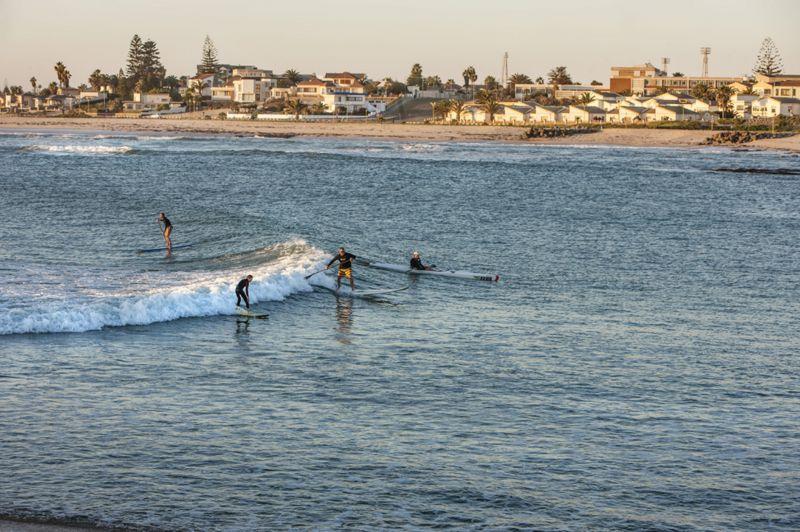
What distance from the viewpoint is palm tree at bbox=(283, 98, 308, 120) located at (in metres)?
184

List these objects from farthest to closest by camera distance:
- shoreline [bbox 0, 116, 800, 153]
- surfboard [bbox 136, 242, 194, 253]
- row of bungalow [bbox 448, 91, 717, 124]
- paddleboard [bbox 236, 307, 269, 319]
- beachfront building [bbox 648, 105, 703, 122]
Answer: row of bungalow [bbox 448, 91, 717, 124], beachfront building [bbox 648, 105, 703, 122], shoreline [bbox 0, 116, 800, 153], surfboard [bbox 136, 242, 194, 253], paddleboard [bbox 236, 307, 269, 319]

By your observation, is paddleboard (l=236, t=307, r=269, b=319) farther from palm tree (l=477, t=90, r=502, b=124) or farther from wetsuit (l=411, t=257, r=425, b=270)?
palm tree (l=477, t=90, r=502, b=124)

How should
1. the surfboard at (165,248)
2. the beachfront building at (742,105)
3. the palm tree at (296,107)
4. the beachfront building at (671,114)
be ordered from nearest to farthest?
the surfboard at (165,248) → the beachfront building at (671,114) → the beachfront building at (742,105) → the palm tree at (296,107)

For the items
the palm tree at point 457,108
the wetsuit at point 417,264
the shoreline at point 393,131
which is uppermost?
the palm tree at point 457,108

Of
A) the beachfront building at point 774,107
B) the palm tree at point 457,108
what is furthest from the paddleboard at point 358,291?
the palm tree at point 457,108

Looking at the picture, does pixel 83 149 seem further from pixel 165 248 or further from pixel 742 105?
pixel 742 105

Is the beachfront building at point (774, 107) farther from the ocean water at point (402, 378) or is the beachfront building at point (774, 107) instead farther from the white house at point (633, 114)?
the ocean water at point (402, 378)

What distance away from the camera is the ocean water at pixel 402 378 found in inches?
571

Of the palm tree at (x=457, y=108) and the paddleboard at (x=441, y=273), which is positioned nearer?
the paddleboard at (x=441, y=273)

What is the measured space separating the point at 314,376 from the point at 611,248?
75.2 ft

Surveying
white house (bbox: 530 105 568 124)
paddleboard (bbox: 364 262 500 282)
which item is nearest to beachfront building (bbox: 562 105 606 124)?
white house (bbox: 530 105 568 124)

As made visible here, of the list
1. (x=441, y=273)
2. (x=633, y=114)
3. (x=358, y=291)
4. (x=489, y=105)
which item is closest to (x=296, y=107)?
(x=489, y=105)

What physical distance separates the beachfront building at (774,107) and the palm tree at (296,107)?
82464 mm

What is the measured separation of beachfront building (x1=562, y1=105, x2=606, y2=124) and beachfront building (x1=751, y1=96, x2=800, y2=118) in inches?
1006
